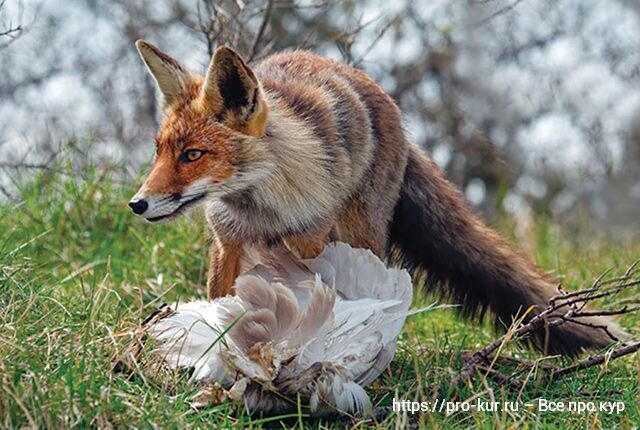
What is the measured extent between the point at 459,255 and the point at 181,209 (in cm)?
177

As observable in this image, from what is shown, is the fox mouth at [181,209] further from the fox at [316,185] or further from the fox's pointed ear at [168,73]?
the fox's pointed ear at [168,73]

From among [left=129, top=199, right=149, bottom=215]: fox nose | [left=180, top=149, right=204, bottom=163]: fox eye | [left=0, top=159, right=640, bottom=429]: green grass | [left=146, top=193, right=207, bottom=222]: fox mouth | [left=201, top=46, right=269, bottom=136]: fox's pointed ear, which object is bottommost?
[left=0, top=159, right=640, bottom=429]: green grass

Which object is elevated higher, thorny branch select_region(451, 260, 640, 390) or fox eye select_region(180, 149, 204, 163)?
fox eye select_region(180, 149, 204, 163)

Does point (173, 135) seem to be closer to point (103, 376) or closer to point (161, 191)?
point (161, 191)

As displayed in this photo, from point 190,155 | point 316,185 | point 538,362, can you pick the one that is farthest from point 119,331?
point 538,362

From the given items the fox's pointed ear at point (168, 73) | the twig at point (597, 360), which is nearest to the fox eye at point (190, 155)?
the fox's pointed ear at point (168, 73)

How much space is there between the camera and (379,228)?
531 centimetres

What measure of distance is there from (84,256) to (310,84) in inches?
87.1

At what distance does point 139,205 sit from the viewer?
442 centimetres

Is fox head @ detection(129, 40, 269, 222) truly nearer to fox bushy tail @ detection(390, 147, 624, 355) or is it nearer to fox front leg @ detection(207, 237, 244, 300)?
fox front leg @ detection(207, 237, 244, 300)

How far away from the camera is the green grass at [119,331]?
3303 millimetres

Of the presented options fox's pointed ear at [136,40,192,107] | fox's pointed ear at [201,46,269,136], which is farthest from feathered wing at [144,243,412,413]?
fox's pointed ear at [136,40,192,107]

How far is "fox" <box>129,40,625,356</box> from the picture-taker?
4.73 metres

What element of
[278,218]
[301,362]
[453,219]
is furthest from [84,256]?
[301,362]
